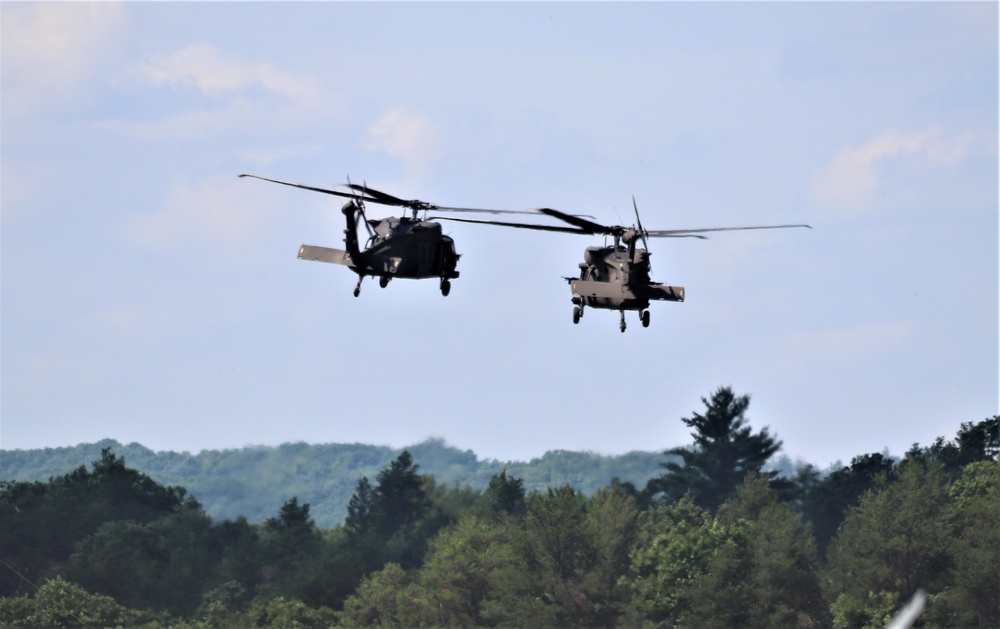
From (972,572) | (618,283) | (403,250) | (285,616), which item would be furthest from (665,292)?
(285,616)

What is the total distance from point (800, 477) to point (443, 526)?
45.3 metres

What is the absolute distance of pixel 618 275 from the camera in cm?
4797

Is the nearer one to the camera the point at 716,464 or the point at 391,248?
the point at 391,248

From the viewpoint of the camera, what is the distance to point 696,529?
154125mm

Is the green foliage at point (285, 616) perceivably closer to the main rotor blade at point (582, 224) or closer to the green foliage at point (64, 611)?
the green foliage at point (64, 611)

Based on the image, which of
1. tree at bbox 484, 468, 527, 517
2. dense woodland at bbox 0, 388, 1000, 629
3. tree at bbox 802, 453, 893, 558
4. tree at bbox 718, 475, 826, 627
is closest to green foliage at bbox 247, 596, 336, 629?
dense woodland at bbox 0, 388, 1000, 629

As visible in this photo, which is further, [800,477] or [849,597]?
[800,477]

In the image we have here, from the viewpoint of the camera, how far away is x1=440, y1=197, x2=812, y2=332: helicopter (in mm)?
47094

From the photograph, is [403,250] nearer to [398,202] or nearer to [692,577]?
[398,202]

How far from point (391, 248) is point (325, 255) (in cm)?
247

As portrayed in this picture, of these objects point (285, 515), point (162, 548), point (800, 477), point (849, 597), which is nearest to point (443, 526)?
point (285, 515)

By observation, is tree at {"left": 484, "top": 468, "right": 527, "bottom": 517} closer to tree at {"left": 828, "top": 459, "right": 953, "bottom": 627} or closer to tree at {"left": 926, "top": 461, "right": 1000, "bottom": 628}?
tree at {"left": 828, "top": 459, "right": 953, "bottom": 627}

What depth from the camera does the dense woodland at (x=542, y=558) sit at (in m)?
145

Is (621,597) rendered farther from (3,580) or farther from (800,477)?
(3,580)
